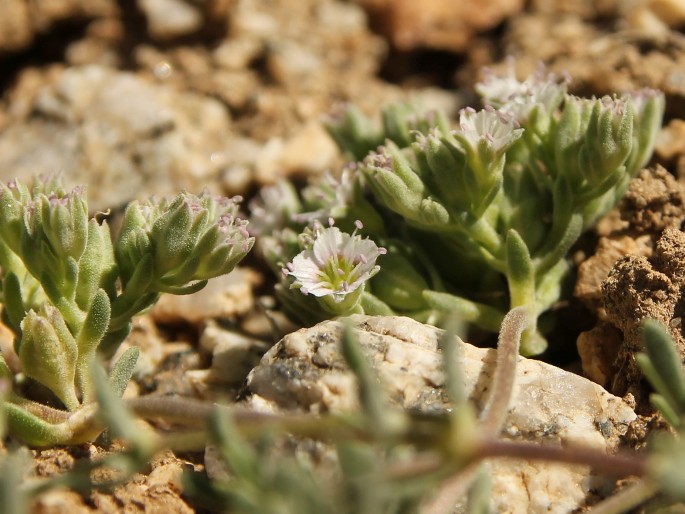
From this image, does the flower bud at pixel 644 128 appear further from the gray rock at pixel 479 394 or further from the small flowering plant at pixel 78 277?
the small flowering plant at pixel 78 277

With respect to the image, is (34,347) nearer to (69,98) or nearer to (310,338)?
(310,338)

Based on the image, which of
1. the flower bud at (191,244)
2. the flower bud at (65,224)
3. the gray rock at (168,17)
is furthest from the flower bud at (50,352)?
the gray rock at (168,17)

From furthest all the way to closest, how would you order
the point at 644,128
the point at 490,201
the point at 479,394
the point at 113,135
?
the point at 113,135, the point at 644,128, the point at 490,201, the point at 479,394

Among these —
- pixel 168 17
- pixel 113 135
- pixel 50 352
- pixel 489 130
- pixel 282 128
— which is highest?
pixel 489 130

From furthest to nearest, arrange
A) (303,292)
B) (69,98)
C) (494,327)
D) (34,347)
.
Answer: (69,98)
(494,327)
(303,292)
(34,347)

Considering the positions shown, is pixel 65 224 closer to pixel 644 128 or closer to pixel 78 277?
pixel 78 277

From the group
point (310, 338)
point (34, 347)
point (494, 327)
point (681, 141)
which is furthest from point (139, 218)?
point (681, 141)

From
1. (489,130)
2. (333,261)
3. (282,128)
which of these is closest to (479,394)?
(333,261)
